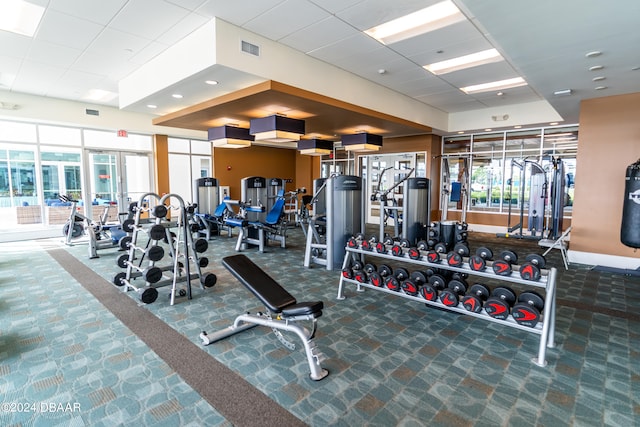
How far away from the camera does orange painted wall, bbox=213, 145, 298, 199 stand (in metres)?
12.0

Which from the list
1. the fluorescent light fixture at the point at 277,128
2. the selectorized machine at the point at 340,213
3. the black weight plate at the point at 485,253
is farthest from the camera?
the fluorescent light fixture at the point at 277,128

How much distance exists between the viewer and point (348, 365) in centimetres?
250

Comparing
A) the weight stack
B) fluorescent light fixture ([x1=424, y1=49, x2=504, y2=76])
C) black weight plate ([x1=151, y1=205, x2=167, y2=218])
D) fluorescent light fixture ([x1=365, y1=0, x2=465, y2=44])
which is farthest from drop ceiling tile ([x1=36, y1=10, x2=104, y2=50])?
the weight stack

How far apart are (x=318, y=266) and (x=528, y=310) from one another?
3.31 m

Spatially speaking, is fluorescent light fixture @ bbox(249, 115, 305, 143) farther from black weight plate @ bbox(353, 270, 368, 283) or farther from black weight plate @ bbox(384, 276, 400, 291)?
black weight plate @ bbox(384, 276, 400, 291)

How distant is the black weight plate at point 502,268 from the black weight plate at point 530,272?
99 millimetres

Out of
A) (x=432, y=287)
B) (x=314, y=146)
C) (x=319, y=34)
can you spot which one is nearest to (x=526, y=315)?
(x=432, y=287)

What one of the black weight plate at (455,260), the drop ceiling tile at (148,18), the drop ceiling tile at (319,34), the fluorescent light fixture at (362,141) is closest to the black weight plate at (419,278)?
the black weight plate at (455,260)

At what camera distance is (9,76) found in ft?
20.9

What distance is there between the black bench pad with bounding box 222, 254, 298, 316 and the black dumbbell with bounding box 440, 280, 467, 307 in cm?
149

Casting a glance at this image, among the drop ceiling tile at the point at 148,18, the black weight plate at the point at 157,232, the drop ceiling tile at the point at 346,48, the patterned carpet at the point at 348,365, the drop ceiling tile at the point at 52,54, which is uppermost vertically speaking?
the drop ceiling tile at the point at 52,54

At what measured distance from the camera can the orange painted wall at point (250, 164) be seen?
1198cm

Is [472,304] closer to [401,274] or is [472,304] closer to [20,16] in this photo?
[401,274]

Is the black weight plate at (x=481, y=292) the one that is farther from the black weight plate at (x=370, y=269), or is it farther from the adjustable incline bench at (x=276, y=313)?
the adjustable incline bench at (x=276, y=313)
